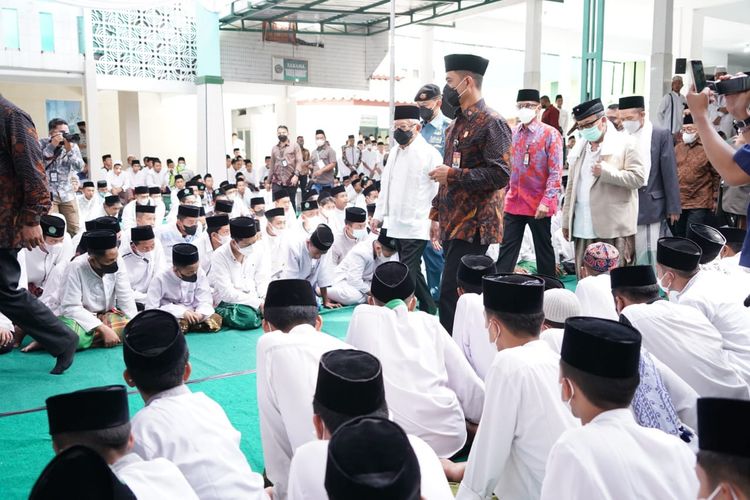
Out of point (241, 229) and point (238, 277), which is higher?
point (241, 229)

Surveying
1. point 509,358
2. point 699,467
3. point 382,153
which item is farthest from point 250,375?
point 382,153

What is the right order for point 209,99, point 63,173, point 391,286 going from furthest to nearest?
point 209,99 → point 63,173 → point 391,286

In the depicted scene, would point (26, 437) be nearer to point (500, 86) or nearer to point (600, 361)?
point (600, 361)

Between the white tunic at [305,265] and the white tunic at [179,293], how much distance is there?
29.9 inches

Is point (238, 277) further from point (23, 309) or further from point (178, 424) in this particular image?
point (178, 424)

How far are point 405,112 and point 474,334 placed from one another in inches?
73.6

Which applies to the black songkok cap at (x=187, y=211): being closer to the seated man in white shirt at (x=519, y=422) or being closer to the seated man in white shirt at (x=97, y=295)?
the seated man in white shirt at (x=97, y=295)

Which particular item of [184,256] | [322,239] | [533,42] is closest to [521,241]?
[322,239]

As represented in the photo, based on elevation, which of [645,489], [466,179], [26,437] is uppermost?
[466,179]

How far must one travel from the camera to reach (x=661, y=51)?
31.5ft

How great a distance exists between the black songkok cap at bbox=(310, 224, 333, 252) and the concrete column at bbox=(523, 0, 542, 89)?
288 inches

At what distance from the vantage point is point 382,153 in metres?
14.3

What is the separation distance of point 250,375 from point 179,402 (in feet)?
6.37

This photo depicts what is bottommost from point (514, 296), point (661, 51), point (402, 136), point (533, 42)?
point (514, 296)
